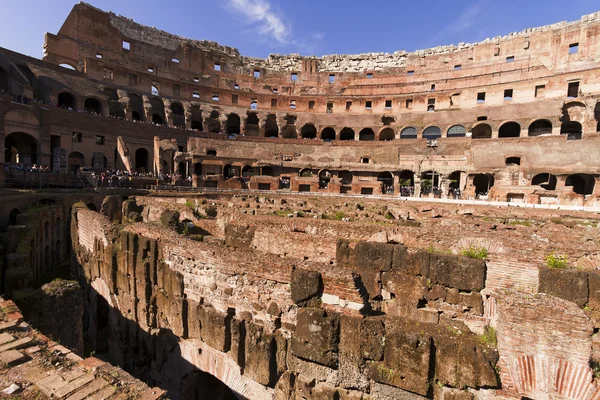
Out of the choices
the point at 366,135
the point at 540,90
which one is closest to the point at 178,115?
the point at 366,135

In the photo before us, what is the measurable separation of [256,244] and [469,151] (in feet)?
87.5

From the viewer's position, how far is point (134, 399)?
123 inches

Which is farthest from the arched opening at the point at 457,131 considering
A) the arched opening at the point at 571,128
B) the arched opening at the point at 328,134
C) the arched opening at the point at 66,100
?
the arched opening at the point at 66,100

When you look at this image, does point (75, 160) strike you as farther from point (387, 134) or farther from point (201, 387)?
point (387, 134)

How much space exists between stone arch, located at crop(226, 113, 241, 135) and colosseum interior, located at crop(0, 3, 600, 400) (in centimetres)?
1103

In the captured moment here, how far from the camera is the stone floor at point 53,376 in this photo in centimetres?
300

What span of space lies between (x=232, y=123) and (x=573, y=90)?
1695 inches

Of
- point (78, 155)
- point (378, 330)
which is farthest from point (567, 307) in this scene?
point (78, 155)

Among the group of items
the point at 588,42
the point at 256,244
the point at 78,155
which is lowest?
the point at 256,244

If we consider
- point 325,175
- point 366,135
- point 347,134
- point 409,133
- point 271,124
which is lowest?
point 325,175

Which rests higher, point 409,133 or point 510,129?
point 510,129

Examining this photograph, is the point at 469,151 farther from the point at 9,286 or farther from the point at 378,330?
the point at 9,286

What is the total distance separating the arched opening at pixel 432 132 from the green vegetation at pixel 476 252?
3320 centimetres

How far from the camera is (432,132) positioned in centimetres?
3612
